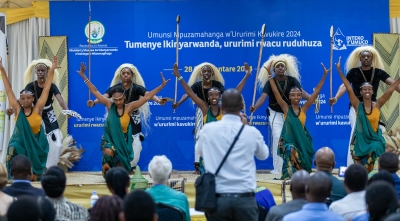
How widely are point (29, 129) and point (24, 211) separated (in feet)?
18.1

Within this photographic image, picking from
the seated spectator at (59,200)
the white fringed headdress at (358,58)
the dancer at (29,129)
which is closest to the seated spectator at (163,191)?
the seated spectator at (59,200)

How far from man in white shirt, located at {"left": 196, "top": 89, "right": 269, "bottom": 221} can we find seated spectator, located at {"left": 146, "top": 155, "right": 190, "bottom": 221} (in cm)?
21

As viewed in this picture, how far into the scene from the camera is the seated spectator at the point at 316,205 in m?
4.43

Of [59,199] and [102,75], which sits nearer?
[59,199]

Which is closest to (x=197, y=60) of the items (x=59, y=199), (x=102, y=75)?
(x=102, y=75)

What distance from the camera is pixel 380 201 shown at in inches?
169

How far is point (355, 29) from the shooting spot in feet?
37.0

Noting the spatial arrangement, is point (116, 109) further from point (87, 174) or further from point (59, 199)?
point (59, 199)

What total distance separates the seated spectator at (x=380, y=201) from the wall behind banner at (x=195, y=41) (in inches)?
271

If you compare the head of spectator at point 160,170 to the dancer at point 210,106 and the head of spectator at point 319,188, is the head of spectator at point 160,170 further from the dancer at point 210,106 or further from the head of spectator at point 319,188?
the dancer at point 210,106

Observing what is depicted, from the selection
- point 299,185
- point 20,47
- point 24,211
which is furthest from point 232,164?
point 20,47

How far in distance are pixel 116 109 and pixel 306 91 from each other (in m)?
3.31

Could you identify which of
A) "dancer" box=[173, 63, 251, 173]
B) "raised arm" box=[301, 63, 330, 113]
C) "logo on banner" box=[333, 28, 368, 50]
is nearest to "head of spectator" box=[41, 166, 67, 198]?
"dancer" box=[173, 63, 251, 173]

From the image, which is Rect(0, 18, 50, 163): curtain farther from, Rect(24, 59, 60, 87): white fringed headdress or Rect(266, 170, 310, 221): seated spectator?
Rect(266, 170, 310, 221): seated spectator
